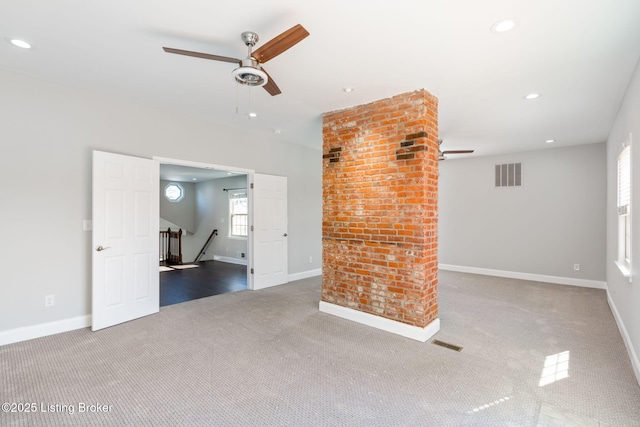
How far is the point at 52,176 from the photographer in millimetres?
3246

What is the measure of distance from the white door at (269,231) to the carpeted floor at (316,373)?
4.51ft

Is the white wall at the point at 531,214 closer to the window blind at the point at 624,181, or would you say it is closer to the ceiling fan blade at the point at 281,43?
the window blind at the point at 624,181

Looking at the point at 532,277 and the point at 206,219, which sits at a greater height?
the point at 206,219

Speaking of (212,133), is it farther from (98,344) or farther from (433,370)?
(433,370)

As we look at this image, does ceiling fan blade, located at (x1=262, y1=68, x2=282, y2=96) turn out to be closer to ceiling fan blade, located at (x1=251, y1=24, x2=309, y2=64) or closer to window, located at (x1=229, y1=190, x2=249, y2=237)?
ceiling fan blade, located at (x1=251, y1=24, x2=309, y2=64)

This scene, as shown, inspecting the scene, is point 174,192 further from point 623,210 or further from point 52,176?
point 623,210

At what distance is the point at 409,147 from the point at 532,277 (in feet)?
15.3

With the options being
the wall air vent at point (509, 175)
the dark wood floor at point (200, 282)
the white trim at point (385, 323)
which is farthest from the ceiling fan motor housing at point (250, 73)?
the wall air vent at point (509, 175)

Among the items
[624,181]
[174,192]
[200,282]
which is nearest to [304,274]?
[200,282]

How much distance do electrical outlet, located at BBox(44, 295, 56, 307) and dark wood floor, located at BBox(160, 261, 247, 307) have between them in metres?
1.26

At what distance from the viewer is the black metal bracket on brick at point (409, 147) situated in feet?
10.5

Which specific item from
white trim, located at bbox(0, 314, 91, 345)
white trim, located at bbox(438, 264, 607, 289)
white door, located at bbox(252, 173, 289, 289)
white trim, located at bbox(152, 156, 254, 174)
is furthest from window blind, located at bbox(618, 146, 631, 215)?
white trim, located at bbox(0, 314, 91, 345)

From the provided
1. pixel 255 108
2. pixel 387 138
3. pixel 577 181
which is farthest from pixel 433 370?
pixel 577 181

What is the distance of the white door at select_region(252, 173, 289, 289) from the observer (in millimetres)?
5164
